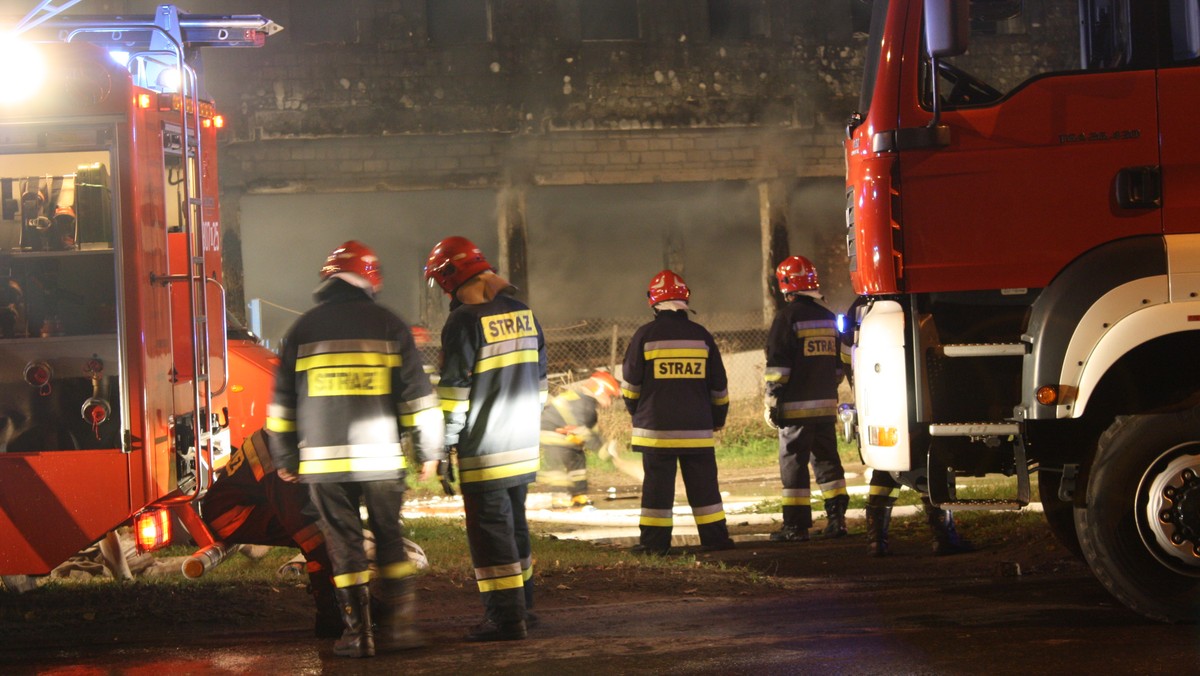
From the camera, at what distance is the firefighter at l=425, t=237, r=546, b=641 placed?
602 centimetres

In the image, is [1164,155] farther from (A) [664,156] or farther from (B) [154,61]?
(A) [664,156]

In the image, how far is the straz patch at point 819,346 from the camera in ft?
30.5

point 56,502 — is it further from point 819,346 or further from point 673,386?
point 819,346

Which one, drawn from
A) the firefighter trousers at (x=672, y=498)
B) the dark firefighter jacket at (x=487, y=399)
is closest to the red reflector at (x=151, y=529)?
the dark firefighter jacket at (x=487, y=399)

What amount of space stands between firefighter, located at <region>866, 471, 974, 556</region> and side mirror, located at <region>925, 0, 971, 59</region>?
321 centimetres

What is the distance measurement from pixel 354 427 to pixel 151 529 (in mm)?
1477

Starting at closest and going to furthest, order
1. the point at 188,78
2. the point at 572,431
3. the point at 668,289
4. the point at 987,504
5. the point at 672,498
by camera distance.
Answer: the point at 987,504 → the point at 188,78 → the point at 672,498 → the point at 668,289 → the point at 572,431

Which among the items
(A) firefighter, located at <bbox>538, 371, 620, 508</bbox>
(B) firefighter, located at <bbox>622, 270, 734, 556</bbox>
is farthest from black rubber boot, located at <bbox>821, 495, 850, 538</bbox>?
(A) firefighter, located at <bbox>538, 371, 620, 508</bbox>

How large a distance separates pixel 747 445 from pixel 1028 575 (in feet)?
27.0

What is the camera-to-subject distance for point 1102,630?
5.79 meters

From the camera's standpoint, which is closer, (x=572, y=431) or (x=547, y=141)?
(x=572, y=431)

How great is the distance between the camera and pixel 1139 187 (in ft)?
19.2

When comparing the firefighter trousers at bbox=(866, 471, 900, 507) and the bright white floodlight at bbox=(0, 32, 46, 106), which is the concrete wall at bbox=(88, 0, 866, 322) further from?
the bright white floodlight at bbox=(0, 32, 46, 106)

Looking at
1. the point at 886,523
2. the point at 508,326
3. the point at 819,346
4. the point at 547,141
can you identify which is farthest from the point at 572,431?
the point at 547,141
